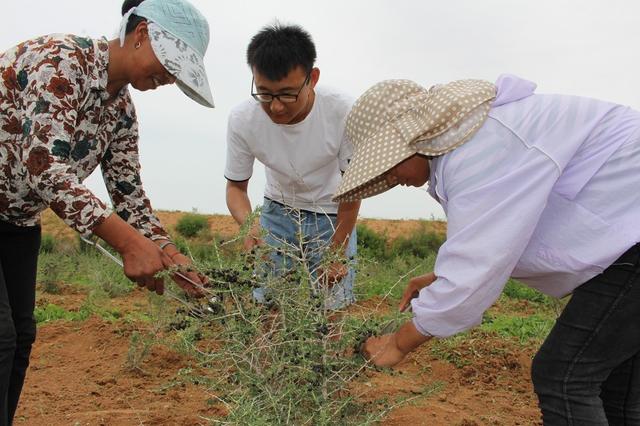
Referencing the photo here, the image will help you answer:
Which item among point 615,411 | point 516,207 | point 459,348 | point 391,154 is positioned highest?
point 391,154

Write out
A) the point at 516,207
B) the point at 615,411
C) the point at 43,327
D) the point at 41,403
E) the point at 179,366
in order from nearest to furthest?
the point at 516,207 → the point at 615,411 → the point at 41,403 → the point at 179,366 → the point at 43,327

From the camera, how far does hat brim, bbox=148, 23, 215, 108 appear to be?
267cm

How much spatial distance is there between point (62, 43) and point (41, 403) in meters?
1.96

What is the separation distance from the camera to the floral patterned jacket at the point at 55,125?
2.56m

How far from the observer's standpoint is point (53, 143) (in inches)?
101

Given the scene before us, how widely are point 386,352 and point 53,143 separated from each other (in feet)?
4.22

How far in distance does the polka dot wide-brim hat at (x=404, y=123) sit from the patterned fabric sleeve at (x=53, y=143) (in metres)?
0.87

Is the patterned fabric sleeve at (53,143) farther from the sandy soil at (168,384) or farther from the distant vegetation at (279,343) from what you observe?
the sandy soil at (168,384)

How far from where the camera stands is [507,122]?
7.20ft

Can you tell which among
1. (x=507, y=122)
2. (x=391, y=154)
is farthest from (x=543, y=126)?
(x=391, y=154)

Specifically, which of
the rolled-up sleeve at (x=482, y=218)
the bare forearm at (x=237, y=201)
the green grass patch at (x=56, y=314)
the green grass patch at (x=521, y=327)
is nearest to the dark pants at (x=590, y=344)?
the rolled-up sleeve at (x=482, y=218)

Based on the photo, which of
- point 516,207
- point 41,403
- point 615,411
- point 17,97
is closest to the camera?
point 516,207

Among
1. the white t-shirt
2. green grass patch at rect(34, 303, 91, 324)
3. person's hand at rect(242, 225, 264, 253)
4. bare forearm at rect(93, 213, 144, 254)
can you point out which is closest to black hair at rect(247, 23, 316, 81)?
the white t-shirt

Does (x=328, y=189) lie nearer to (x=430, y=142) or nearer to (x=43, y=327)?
(x=430, y=142)
